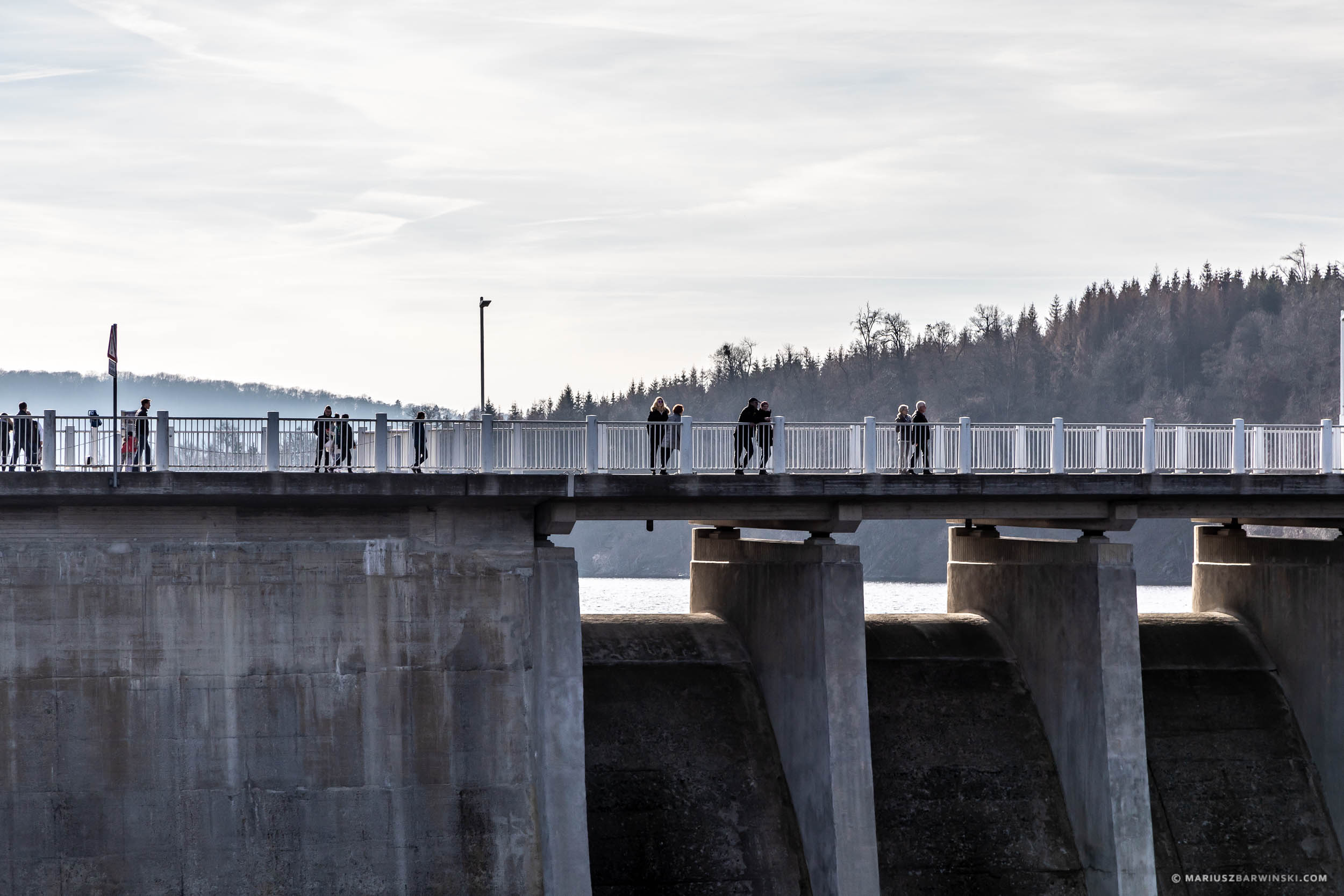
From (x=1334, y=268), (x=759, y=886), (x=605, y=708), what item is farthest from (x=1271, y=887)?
(x=1334, y=268)

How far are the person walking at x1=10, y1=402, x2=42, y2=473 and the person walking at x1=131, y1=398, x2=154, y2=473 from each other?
4.88 feet

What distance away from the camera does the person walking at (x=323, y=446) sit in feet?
86.2

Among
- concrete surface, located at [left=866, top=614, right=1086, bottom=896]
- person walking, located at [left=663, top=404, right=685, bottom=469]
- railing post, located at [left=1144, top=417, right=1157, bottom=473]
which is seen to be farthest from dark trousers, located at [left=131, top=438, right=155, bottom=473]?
railing post, located at [left=1144, top=417, right=1157, bottom=473]

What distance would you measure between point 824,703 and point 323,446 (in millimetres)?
10050

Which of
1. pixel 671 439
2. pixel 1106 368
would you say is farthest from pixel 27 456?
pixel 1106 368

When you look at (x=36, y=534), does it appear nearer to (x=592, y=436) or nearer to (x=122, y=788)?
(x=122, y=788)

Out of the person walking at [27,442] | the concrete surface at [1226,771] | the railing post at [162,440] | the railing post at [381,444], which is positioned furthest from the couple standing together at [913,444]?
the person walking at [27,442]

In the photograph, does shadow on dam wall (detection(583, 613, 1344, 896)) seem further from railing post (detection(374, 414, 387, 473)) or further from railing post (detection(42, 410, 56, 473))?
railing post (detection(42, 410, 56, 473))

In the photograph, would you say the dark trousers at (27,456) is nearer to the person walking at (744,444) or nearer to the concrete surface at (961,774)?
the person walking at (744,444)

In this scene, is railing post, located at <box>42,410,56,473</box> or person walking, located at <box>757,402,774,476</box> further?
person walking, located at <box>757,402,774,476</box>

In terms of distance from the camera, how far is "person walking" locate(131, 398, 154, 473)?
83.3ft

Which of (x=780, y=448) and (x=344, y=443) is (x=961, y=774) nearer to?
(x=780, y=448)

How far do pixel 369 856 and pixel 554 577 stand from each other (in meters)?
5.54

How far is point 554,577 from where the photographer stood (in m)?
27.3
